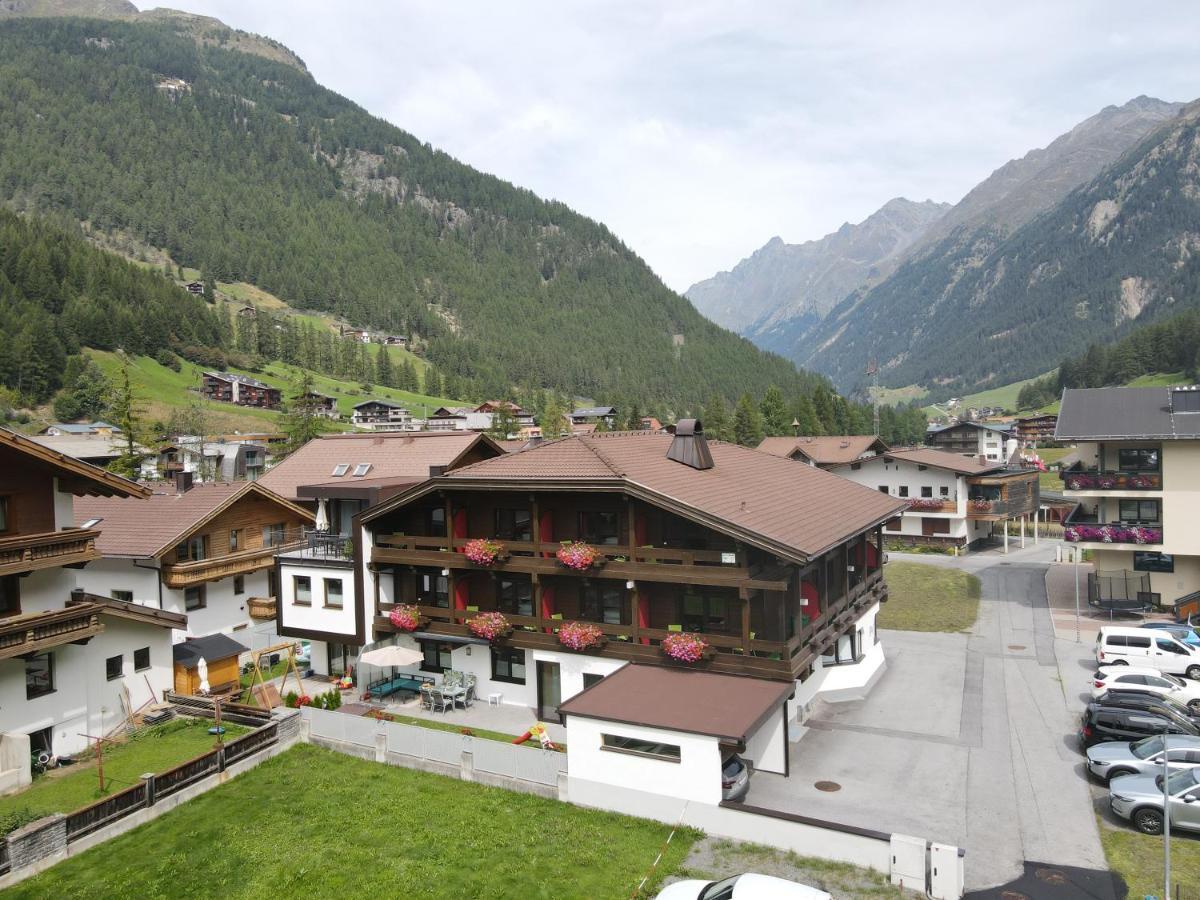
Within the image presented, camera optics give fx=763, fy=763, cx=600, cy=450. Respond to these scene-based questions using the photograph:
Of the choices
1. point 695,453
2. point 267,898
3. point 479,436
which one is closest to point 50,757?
point 267,898

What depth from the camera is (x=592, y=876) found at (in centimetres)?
1603

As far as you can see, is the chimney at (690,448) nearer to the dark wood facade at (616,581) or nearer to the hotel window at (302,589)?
the dark wood facade at (616,581)

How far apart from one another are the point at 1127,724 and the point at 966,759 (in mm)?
4666

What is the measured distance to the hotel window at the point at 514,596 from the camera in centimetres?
2800

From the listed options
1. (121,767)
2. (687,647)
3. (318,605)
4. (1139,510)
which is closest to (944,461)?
(1139,510)

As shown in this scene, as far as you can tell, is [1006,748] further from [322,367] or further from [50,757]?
[322,367]

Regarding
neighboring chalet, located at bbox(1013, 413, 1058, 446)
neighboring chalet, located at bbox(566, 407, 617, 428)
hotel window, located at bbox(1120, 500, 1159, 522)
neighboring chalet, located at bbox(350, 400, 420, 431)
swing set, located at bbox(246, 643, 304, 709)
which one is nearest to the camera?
swing set, located at bbox(246, 643, 304, 709)

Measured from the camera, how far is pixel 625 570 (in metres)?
24.5

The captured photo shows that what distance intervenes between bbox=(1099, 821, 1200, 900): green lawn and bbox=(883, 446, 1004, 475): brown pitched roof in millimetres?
47537

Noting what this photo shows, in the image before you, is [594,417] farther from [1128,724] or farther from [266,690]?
[1128,724]

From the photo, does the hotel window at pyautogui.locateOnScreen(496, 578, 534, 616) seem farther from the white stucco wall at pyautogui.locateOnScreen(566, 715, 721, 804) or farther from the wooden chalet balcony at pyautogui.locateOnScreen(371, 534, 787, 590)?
the white stucco wall at pyautogui.locateOnScreen(566, 715, 721, 804)

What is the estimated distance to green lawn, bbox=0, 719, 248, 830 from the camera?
2012cm

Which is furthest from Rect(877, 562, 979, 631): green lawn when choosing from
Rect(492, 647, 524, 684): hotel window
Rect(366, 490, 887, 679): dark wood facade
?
Rect(492, 647, 524, 684): hotel window

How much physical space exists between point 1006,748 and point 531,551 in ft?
52.7
